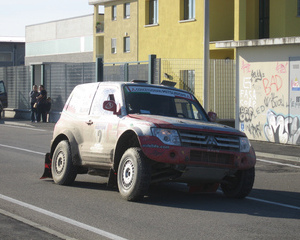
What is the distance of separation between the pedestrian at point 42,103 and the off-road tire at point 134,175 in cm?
2230

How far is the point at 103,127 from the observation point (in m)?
10.1

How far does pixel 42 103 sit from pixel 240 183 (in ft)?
73.7

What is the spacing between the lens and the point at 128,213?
8312mm

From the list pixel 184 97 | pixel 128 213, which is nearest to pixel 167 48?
pixel 184 97

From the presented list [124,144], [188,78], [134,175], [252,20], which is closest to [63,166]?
[124,144]

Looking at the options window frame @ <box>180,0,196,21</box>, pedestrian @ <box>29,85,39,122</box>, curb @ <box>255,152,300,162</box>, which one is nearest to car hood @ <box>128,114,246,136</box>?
curb @ <box>255,152,300,162</box>

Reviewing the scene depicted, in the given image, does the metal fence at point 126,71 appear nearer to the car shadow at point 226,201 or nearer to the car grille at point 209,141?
the car shadow at point 226,201

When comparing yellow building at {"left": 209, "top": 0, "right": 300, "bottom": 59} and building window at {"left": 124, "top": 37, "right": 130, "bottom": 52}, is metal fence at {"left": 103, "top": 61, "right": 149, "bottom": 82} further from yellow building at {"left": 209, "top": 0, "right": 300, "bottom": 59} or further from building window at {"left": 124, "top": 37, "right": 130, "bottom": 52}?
building window at {"left": 124, "top": 37, "right": 130, "bottom": 52}

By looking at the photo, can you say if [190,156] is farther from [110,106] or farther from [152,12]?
[152,12]

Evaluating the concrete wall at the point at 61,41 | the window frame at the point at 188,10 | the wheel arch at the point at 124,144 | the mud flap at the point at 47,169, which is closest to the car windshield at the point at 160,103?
the wheel arch at the point at 124,144

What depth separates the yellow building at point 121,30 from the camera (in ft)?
152

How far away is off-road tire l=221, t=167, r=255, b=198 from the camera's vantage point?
9680 mm

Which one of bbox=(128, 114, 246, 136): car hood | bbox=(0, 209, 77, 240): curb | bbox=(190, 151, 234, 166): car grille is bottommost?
bbox=(0, 209, 77, 240): curb

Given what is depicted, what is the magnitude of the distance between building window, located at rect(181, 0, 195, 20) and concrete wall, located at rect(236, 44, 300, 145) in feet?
53.1
